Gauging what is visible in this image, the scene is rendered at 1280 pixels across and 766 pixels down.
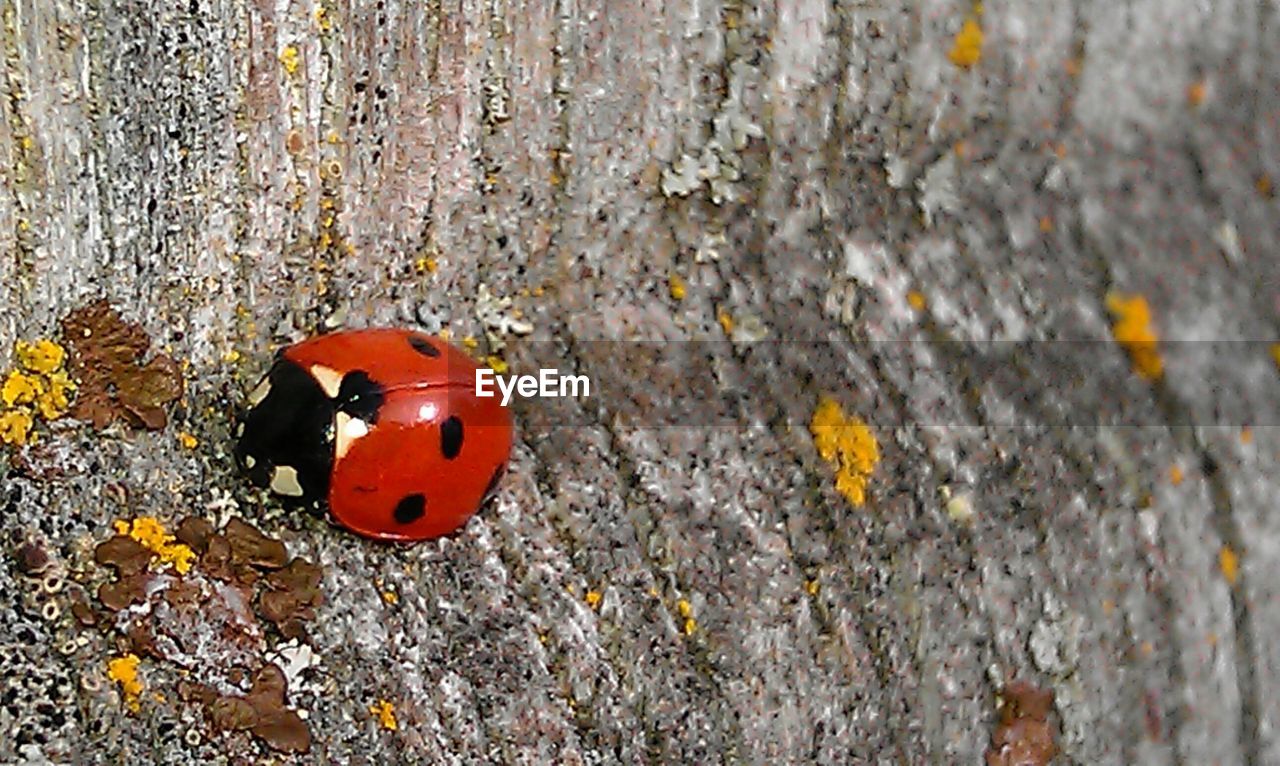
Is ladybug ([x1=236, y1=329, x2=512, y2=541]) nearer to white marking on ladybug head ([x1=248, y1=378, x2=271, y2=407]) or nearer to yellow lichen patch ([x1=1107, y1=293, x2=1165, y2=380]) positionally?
white marking on ladybug head ([x1=248, y1=378, x2=271, y2=407])

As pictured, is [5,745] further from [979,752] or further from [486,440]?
[979,752]

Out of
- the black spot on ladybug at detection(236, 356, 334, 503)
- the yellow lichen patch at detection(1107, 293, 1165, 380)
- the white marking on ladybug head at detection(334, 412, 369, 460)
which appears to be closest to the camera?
the yellow lichen patch at detection(1107, 293, 1165, 380)

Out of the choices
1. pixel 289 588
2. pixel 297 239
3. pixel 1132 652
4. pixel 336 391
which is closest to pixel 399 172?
pixel 297 239

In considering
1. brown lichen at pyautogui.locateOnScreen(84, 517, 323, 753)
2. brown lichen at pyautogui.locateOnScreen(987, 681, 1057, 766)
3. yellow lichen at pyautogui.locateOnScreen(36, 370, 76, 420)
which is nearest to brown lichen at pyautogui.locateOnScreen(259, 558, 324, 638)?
brown lichen at pyautogui.locateOnScreen(84, 517, 323, 753)

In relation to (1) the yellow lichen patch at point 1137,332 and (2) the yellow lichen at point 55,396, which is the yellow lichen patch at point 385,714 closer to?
(2) the yellow lichen at point 55,396

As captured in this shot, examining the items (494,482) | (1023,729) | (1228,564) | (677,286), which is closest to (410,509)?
(494,482)

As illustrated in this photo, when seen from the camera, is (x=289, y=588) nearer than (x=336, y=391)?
Yes

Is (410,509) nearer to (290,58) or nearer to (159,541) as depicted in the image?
(159,541)
